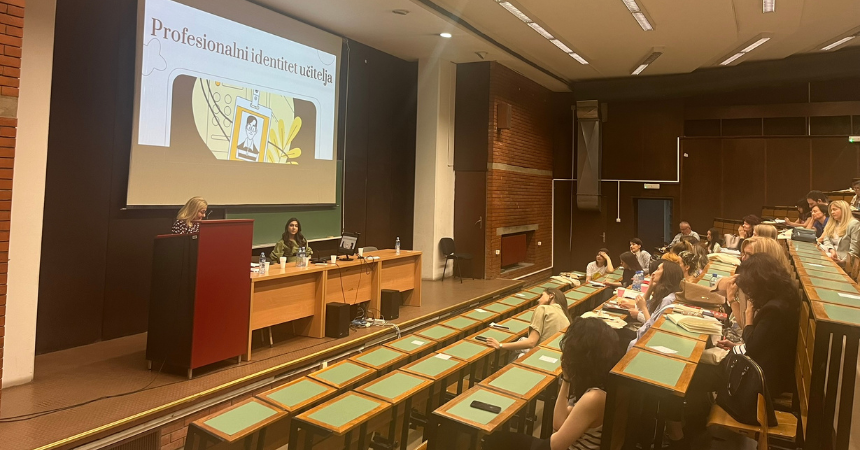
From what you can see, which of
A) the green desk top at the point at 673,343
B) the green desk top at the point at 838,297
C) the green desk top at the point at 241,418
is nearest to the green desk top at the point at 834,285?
the green desk top at the point at 838,297

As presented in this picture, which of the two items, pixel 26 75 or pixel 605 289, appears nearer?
pixel 26 75

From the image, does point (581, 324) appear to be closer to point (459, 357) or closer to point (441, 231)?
point (459, 357)

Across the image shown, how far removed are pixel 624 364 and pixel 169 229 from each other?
4.67 metres

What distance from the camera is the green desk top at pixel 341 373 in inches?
121

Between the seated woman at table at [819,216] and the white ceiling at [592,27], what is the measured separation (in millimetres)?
2583

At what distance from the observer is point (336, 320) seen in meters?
4.90

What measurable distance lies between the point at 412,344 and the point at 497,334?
29.9 inches

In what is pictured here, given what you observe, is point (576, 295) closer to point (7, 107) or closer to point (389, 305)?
point (389, 305)

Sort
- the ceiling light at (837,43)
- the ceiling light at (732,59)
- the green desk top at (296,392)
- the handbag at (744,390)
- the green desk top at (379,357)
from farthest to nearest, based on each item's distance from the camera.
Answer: the ceiling light at (732,59)
the ceiling light at (837,43)
the green desk top at (379,357)
the green desk top at (296,392)
the handbag at (744,390)

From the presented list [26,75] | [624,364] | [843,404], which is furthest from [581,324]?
[26,75]

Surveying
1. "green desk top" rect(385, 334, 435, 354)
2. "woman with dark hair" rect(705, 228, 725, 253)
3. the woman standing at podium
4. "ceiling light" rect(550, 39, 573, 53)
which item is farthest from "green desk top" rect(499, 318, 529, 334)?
"ceiling light" rect(550, 39, 573, 53)

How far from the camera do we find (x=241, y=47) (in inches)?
221

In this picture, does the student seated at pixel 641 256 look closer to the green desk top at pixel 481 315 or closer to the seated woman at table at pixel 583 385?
the green desk top at pixel 481 315

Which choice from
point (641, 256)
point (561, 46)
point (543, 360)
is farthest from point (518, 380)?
point (561, 46)
